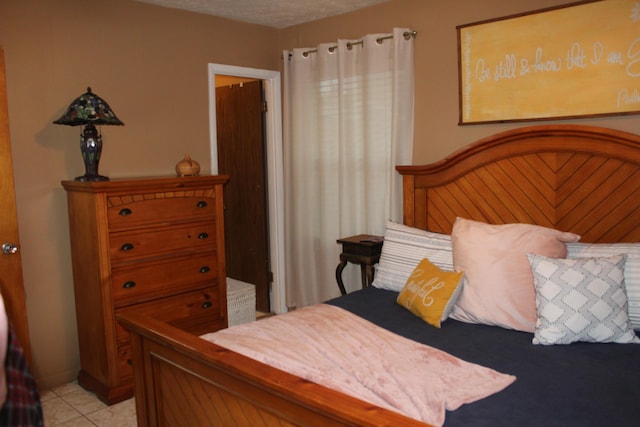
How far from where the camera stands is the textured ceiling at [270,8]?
3.69m

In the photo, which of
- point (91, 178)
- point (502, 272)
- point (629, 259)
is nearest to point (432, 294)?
point (502, 272)

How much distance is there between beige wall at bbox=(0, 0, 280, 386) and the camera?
3156 millimetres

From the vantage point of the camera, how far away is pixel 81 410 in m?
3.05

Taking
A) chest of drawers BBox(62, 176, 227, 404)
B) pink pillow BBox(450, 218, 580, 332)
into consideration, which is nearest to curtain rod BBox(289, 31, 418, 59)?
chest of drawers BBox(62, 176, 227, 404)

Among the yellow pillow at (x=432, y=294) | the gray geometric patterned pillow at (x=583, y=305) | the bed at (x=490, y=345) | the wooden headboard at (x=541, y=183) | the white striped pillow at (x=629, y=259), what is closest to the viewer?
the bed at (x=490, y=345)

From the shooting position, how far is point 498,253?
8.35 ft

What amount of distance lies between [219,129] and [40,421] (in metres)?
4.50

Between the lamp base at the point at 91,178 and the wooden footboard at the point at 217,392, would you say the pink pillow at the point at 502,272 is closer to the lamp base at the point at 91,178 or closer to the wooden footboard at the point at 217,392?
the wooden footboard at the point at 217,392

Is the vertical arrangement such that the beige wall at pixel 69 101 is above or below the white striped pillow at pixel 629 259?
above

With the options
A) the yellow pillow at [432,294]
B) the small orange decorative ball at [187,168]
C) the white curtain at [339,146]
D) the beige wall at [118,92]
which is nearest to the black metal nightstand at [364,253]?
the white curtain at [339,146]

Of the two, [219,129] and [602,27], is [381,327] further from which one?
[219,129]

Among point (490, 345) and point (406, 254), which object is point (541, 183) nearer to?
point (406, 254)

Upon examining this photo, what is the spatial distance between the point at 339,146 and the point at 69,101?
1.86 m

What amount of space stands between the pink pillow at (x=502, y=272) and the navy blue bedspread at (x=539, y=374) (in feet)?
0.21
